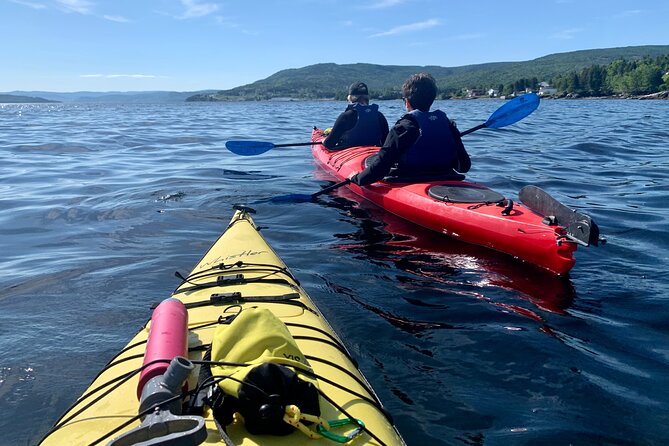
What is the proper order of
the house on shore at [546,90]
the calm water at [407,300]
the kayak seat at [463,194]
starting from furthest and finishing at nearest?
the house on shore at [546,90]
the kayak seat at [463,194]
the calm water at [407,300]

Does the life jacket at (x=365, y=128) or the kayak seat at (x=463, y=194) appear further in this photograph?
the life jacket at (x=365, y=128)

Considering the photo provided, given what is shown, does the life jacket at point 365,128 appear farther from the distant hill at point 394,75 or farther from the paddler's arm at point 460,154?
the distant hill at point 394,75

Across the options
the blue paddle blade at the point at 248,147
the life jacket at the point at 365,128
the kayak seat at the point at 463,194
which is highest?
the life jacket at the point at 365,128

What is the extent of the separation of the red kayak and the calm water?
0.17 m

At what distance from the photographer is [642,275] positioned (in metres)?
4.89

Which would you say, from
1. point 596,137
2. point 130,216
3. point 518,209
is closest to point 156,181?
point 130,216

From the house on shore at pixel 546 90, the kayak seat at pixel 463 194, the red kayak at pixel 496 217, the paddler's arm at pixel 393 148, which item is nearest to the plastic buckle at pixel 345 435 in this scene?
the red kayak at pixel 496 217

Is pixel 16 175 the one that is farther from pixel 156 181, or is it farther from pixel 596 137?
pixel 596 137

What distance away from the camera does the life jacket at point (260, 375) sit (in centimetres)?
188

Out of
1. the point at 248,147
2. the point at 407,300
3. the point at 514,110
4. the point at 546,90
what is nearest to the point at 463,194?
the point at 407,300

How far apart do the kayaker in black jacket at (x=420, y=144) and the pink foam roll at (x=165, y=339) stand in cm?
442

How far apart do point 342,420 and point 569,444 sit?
4.68 feet

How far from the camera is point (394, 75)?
174 metres

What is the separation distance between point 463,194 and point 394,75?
579 ft
